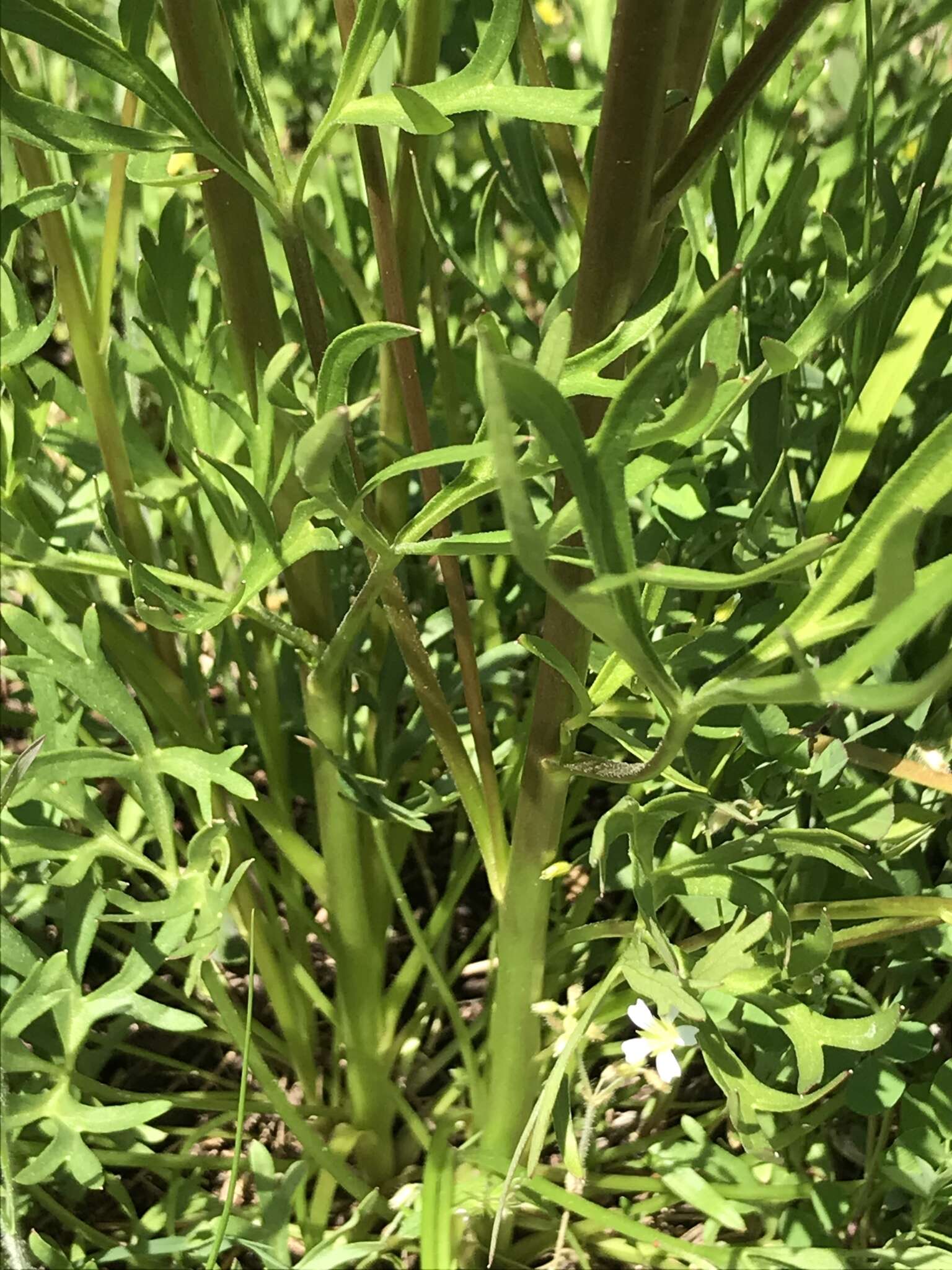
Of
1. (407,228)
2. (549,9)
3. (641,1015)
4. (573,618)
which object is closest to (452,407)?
(407,228)

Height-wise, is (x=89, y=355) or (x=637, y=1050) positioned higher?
(x=89, y=355)

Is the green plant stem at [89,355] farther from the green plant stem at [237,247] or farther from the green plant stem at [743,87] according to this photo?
the green plant stem at [743,87]

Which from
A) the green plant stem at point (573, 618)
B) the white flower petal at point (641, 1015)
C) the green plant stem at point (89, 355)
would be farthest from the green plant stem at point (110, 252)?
the white flower petal at point (641, 1015)

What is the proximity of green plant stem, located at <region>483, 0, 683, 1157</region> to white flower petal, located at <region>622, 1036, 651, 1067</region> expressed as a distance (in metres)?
0.06

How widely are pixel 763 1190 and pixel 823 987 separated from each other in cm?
10

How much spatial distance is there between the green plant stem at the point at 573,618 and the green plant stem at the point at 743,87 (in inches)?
0.6

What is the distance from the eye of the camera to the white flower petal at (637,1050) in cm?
48

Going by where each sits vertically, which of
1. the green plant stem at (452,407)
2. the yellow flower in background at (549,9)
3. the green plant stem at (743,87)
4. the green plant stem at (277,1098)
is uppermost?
the yellow flower in background at (549,9)

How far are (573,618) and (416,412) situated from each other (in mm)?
124

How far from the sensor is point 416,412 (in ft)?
1.50

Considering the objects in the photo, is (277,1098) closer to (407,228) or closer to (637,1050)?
(637,1050)

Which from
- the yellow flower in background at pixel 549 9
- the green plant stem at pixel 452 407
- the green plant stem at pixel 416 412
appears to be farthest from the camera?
the yellow flower in background at pixel 549 9

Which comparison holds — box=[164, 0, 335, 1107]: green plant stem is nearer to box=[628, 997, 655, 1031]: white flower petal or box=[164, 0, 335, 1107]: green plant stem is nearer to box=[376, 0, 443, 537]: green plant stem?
box=[376, 0, 443, 537]: green plant stem

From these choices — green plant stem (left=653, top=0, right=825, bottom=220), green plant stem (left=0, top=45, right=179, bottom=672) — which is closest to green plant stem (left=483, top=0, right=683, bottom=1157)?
green plant stem (left=653, top=0, right=825, bottom=220)
